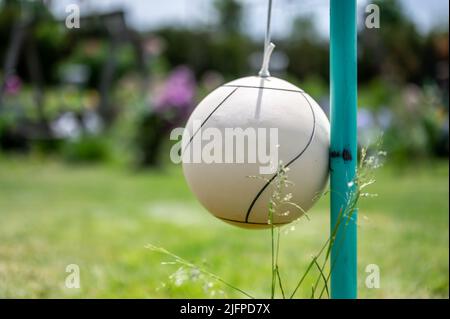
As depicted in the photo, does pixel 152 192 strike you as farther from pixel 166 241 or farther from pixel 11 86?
pixel 11 86

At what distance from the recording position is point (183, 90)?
9.39m

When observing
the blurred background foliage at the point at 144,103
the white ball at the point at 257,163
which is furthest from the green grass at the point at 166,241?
the blurred background foliage at the point at 144,103

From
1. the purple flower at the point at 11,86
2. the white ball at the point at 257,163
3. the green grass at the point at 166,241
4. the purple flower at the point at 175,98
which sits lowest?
the green grass at the point at 166,241

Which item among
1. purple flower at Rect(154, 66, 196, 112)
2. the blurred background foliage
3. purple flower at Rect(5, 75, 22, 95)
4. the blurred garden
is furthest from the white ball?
purple flower at Rect(5, 75, 22, 95)

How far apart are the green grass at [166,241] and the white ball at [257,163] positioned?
0.20m

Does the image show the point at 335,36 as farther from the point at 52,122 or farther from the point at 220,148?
the point at 52,122

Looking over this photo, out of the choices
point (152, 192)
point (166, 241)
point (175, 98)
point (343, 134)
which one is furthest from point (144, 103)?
point (343, 134)

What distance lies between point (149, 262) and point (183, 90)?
592cm

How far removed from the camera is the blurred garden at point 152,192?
337cm

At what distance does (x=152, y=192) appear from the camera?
22.7 feet

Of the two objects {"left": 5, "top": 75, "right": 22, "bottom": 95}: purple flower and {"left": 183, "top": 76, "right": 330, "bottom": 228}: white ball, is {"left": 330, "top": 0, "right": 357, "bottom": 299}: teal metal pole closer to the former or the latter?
{"left": 183, "top": 76, "right": 330, "bottom": 228}: white ball

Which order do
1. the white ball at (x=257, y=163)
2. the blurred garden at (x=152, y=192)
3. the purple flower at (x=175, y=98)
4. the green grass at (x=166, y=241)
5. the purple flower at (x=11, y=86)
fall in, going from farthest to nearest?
the purple flower at (x=11, y=86) < the purple flower at (x=175, y=98) < the blurred garden at (x=152, y=192) < the green grass at (x=166, y=241) < the white ball at (x=257, y=163)

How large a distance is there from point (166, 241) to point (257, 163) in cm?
262

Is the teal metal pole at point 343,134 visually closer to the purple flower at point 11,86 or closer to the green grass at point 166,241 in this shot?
the green grass at point 166,241
